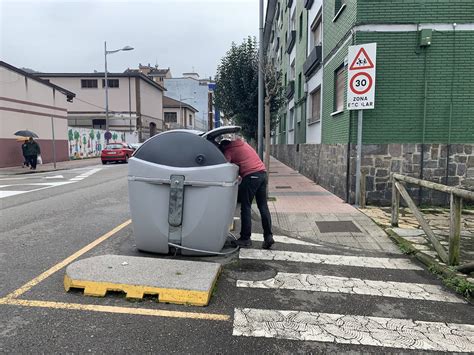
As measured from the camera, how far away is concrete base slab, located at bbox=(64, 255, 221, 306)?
152 inches

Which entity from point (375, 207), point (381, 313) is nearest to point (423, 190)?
point (375, 207)

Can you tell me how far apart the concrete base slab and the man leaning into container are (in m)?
1.27

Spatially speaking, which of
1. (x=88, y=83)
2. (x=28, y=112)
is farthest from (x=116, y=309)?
(x=88, y=83)

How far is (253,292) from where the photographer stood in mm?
4113

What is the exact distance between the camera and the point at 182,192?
495 cm

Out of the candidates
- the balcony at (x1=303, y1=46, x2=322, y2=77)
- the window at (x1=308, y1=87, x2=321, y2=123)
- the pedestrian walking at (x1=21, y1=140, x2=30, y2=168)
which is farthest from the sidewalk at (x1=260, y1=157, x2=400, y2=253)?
the pedestrian walking at (x1=21, y1=140, x2=30, y2=168)

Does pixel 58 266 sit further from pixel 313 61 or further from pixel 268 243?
pixel 313 61

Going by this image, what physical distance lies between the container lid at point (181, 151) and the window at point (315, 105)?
9.81m

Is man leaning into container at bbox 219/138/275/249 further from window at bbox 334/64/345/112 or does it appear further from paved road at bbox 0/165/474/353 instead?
window at bbox 334/64/345/112

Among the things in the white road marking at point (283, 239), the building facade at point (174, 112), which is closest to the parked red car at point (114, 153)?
the white road marking at point (283, 239)

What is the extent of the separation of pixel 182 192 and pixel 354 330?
8.57ft

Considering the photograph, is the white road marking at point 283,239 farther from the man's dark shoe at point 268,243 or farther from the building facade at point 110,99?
the building facade at point 110,99

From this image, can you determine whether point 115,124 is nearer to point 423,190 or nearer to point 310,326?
point 423,190

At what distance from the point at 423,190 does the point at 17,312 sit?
8.49 metres
